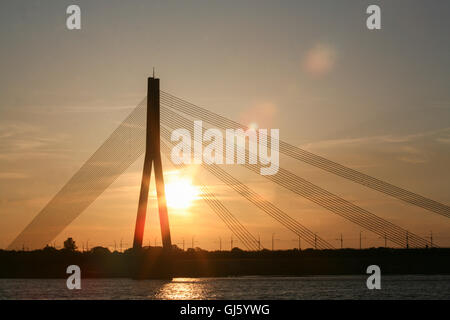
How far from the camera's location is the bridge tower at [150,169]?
63.5 meters

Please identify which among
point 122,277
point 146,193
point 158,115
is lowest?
point 122,277

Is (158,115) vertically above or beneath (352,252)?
above

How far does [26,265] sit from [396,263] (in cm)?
5222

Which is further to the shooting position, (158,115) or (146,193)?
(158,115)

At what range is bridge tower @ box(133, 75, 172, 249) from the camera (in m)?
63.5

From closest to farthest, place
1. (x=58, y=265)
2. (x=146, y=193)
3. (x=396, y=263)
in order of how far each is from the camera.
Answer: (x=146, y=193) → (x=58, y=265) → (x=396, y=263)

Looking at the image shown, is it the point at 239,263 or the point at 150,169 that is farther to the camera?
the point at 239,263

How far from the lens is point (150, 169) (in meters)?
65.1

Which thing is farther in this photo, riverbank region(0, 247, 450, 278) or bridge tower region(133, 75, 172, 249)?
riverbank region(0, 247, 450, 278)

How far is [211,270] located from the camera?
375ft

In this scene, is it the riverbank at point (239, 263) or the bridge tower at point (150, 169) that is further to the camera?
the riverbank at point (239, 263)
